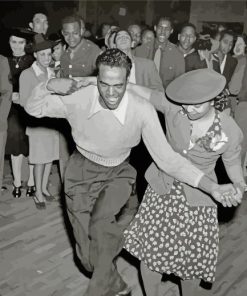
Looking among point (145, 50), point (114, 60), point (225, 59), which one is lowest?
point (225, 59)

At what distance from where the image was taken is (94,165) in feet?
10.2

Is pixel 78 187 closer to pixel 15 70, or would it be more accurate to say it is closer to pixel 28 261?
pixel 28 261

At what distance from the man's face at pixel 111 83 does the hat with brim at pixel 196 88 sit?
0.32 meters

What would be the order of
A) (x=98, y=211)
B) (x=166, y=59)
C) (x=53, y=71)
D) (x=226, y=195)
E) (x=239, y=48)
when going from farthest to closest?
(x=239, y=48), (x=166, y=59), (x=53, y=71), (x=98, y=211), (x=226, y=195)

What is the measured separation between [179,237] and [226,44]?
393 centimetres

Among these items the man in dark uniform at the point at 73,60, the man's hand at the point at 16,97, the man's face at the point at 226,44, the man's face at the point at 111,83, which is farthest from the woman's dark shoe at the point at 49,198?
the man's face at the point at 226,44

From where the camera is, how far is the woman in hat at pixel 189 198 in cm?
277

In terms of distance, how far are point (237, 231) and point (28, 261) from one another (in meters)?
2.09

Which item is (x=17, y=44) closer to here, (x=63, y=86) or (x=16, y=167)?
(x=16, y=167)

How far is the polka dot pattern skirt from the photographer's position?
2.85 meters

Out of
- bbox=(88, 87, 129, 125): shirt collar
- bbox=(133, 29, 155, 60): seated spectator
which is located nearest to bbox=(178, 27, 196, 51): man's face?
bbox=(133, 29, 155, 60): seated spectator

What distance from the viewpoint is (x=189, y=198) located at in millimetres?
2846

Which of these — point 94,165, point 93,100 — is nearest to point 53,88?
point 93,100

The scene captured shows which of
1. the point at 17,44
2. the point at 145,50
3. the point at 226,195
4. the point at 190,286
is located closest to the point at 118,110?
the point at 226,195
